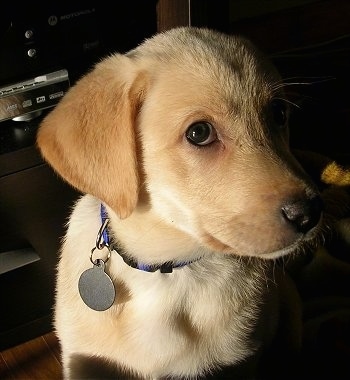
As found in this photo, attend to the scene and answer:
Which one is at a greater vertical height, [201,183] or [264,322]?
[201,183]

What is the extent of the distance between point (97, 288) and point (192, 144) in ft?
1.08

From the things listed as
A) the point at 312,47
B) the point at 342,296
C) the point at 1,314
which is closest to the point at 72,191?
the point at 1,314

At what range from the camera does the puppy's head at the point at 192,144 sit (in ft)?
3.18

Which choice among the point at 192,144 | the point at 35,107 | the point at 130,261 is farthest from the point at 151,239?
the point at 35,107

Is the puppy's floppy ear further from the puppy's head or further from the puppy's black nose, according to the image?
the puppy's black nose

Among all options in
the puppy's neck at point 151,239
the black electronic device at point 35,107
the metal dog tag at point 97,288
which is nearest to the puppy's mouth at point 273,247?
the puppy's neck at point 151,239

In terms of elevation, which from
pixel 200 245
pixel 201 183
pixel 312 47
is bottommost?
pixel 312 47

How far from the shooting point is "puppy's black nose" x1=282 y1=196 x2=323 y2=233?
3.09 ft

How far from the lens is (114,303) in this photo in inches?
46.3

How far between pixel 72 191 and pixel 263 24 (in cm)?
137

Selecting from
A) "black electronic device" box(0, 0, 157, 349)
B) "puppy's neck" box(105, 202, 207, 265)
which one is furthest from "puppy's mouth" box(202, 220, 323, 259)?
"black electronic device" box(0, 0, 157, 349)

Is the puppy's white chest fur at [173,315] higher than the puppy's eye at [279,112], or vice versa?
the puppy's eye at [279,112]

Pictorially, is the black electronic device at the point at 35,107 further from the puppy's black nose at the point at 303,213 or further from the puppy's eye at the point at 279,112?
A: the puppy's black nose at the point at 303,213

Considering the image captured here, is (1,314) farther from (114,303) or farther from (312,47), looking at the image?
(312,47)
